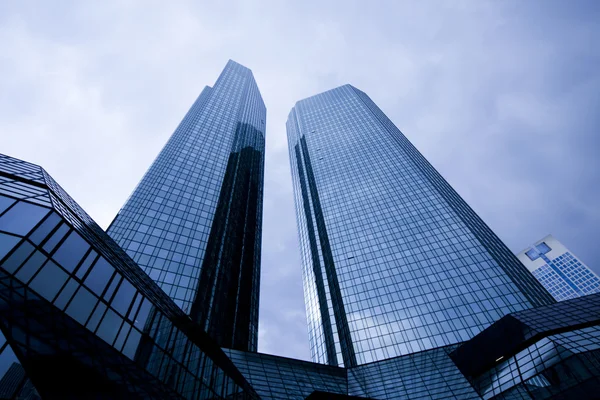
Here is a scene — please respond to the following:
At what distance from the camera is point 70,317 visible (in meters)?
15.5

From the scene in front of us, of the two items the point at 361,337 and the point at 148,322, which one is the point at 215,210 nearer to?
the point at 361,337

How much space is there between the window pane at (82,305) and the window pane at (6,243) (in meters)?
3.54

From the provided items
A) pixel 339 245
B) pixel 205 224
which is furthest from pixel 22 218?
pixel 339 245

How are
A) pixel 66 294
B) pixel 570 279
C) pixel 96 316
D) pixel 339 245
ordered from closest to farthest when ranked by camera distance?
pixel 66 294 → pixel 96 316 → pixel 339 245 → pixel 570 279

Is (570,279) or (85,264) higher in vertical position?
(570,279)

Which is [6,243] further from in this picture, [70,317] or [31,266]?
[70,317]

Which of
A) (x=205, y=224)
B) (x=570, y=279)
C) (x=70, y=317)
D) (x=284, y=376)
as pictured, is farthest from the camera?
(x=570, y=279)

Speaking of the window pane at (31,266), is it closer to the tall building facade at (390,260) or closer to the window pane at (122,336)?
the window pane at (122,336)

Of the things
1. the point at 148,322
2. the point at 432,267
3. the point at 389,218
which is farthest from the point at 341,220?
the point at 148,322

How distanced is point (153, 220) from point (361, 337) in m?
49.5

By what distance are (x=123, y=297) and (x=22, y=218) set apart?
7.08 metres

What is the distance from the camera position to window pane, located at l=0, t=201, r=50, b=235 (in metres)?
15.0

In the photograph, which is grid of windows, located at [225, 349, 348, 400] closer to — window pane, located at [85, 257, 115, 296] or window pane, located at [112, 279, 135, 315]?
window pane, located at [112, 279, 135, 315]

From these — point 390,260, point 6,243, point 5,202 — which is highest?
point 390,260
